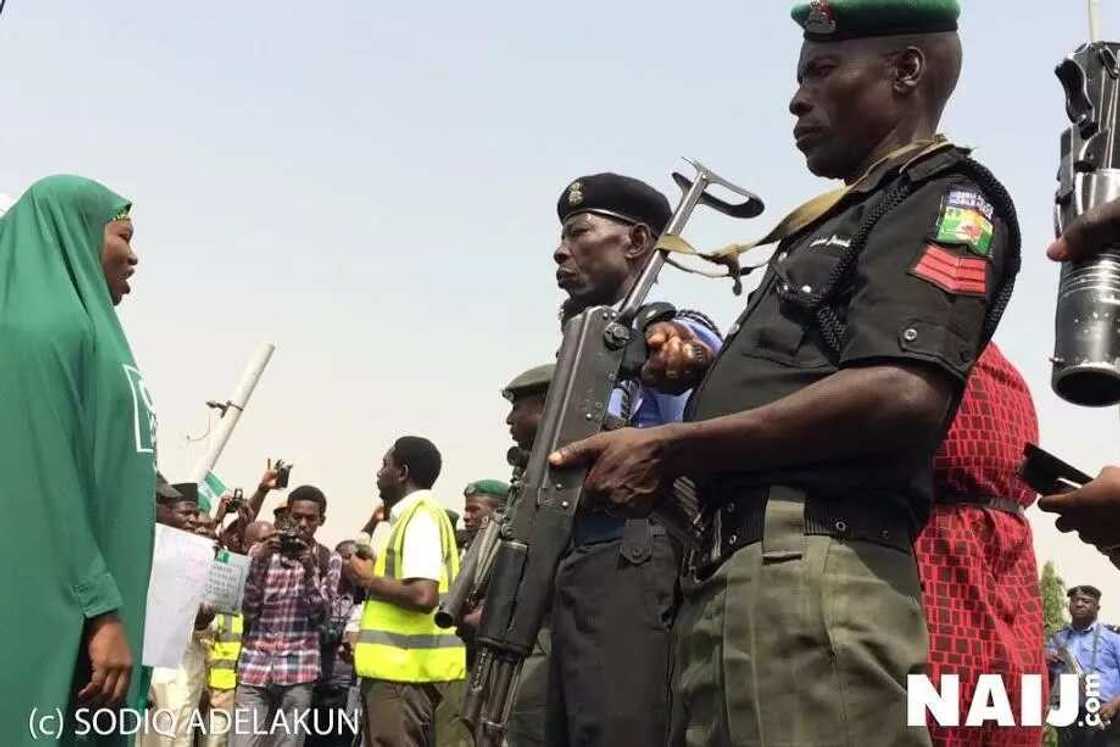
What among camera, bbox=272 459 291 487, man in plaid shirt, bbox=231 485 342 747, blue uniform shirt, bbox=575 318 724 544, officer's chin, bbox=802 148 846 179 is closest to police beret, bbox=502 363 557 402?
blue uniform shirt, bbox=575 318 724 544

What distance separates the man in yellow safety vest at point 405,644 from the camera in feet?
24.5

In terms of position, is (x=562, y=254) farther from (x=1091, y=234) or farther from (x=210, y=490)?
(x=210, y=490)

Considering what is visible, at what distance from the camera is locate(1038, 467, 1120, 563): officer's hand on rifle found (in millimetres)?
2428

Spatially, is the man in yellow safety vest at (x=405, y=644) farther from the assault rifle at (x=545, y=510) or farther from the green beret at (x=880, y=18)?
the green beret at (x=880, y=18)

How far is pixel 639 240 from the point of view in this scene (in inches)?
208

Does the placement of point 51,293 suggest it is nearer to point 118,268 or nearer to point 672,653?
point 118,268

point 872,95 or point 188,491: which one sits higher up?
point 872,95

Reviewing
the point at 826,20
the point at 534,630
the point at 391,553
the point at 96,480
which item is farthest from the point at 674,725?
the point at 391,553

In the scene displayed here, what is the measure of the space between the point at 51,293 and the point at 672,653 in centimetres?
209

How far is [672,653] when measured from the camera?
2857 mm

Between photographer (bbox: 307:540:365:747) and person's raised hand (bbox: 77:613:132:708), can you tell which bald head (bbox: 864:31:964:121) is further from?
photographer (bbox: 307:540:365:747)

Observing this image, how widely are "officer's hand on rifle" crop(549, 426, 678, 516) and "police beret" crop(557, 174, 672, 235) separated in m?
2.61

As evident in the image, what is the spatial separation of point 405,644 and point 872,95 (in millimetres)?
5243

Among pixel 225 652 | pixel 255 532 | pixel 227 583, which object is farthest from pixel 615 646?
pixel 255 532
